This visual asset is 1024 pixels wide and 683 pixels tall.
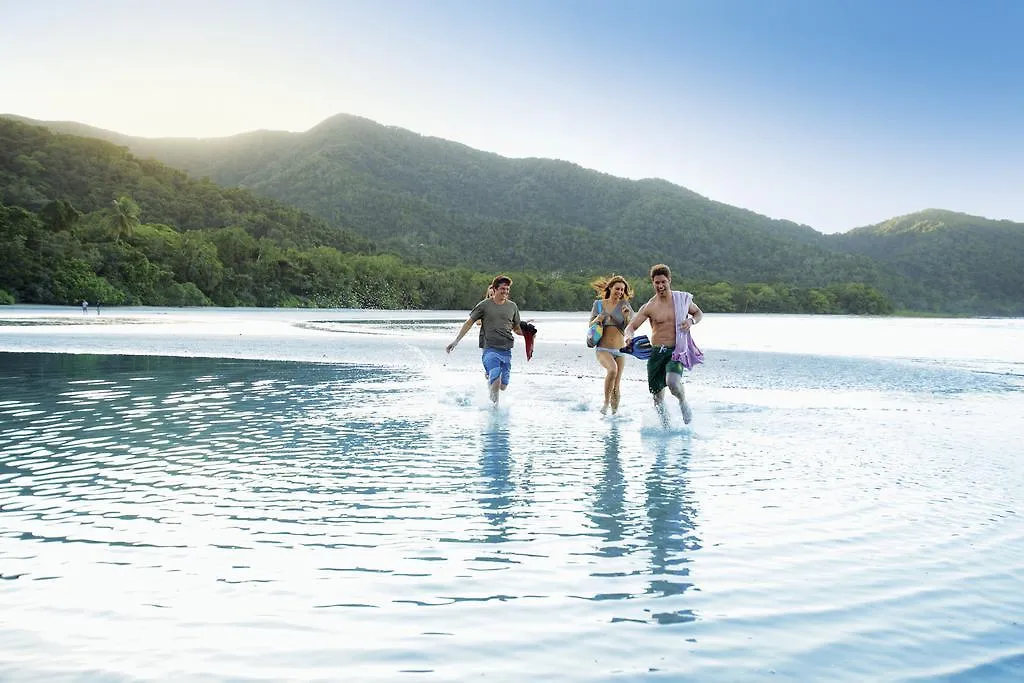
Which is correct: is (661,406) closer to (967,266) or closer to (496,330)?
(496,330)

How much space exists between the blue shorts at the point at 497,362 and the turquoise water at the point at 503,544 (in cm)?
59

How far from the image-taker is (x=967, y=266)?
587ft

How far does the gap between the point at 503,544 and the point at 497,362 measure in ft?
25.8

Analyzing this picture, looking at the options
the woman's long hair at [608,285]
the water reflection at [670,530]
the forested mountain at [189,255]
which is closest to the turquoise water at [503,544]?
the water reflection at [670,530]

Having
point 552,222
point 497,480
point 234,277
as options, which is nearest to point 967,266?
point 552,222

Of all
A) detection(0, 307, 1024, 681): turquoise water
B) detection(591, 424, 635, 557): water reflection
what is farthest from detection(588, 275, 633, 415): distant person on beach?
detection(591, 424, 635, 557): water reflection

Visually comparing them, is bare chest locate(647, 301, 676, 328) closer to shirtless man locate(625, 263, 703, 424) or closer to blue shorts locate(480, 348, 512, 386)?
shirtless man locate(625, 263, 703, 424)

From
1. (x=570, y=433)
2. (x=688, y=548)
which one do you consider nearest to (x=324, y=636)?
(x=688, y=548)

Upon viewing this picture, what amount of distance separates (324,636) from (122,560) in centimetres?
193

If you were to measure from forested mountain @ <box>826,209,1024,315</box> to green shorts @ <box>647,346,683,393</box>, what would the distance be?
17060 cm

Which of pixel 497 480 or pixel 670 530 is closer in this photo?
pixel 670 530

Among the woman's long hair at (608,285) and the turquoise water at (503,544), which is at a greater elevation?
the woman's long hair at (608,285)

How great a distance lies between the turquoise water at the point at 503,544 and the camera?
13.7 ft

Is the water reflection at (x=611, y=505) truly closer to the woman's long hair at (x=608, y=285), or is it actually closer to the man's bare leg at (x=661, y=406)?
the man's bare leg at (x=661, y=406)
